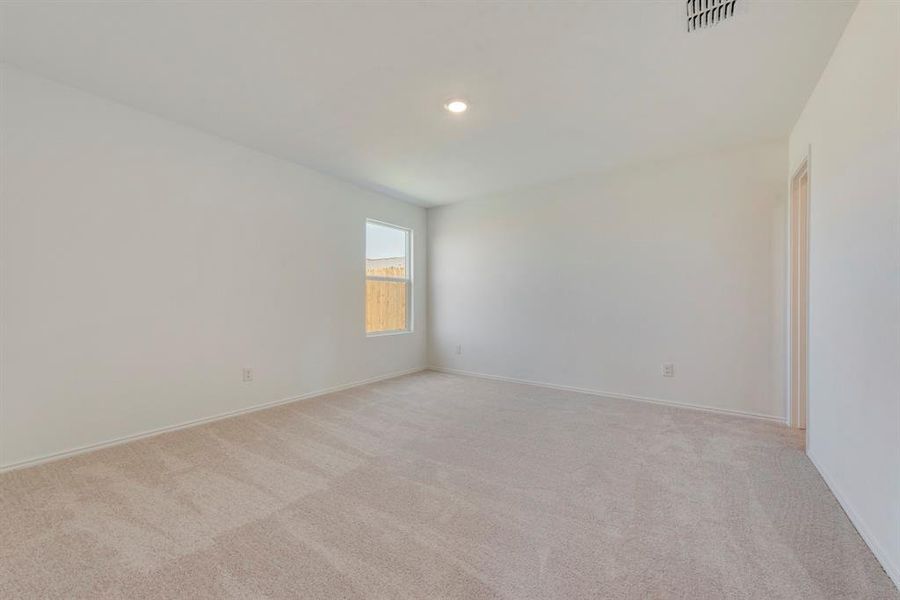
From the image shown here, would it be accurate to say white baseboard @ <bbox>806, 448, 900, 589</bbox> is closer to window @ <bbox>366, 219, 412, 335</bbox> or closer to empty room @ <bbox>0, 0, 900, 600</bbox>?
empty room @ <bbox>0, 0, 900, 600</bbox>

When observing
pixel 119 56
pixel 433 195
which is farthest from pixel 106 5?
pixel 433 195

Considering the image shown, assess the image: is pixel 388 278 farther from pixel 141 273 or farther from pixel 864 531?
pixel 864 531

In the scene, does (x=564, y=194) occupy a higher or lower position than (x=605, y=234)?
higher

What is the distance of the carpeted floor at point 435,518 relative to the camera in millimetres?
1387

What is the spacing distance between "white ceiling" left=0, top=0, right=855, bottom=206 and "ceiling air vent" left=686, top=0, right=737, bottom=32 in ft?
0.15

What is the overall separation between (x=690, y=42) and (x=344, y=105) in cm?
210

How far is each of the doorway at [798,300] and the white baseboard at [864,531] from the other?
1.00 metres

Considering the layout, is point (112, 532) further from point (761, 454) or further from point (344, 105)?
point (761, 454)

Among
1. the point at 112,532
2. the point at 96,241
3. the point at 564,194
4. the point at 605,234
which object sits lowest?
the point at 112,532

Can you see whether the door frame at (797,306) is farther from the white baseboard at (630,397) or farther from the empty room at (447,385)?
the white baseboard at (630,397)

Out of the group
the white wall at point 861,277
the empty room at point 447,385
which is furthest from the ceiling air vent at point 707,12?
the white wall at point 861,277

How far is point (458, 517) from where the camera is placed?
70.8 inches

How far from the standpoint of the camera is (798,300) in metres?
2.96

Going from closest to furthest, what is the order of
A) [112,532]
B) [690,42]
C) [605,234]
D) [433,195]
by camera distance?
[112,532] < [690,42] < [605,234] < [433,195]
